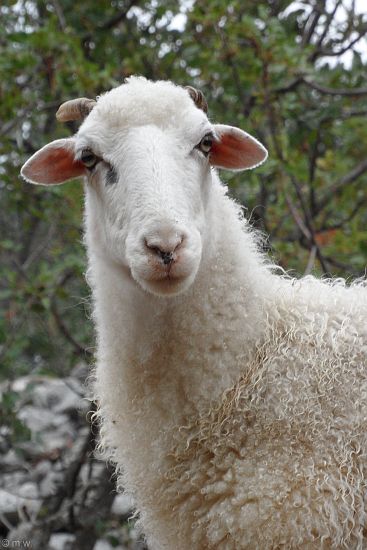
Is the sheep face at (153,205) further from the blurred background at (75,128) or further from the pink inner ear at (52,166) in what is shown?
the blurred background at (75,128)

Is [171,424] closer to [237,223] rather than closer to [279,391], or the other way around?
[279,391]

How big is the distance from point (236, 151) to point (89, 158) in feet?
2.04

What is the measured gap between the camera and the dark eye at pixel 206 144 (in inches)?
109

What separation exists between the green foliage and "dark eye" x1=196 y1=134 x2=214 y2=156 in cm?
186

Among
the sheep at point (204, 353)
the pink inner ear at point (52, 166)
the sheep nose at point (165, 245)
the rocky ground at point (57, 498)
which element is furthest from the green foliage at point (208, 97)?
the sheep nose at point (165, 245)

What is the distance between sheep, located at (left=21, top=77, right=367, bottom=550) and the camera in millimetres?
2441

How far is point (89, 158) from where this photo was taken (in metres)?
2.83

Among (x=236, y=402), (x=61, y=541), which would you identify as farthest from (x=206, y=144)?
(x=61, y=541)

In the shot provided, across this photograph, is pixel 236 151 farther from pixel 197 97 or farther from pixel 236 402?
pixel 236 402

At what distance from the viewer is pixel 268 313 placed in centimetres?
283

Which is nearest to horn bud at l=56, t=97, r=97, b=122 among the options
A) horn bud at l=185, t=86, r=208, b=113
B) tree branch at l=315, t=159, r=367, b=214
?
horn bud at l=185, t=86, r=208, b=113

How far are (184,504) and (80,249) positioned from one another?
2667 millimetres

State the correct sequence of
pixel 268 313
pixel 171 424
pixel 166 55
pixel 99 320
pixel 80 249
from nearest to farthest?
pixel 171 424
pixel 268 313
pixel 99 320
pixel 80 249
pixel 166 55

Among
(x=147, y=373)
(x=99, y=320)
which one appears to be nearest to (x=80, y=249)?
(x=99, y=320)
